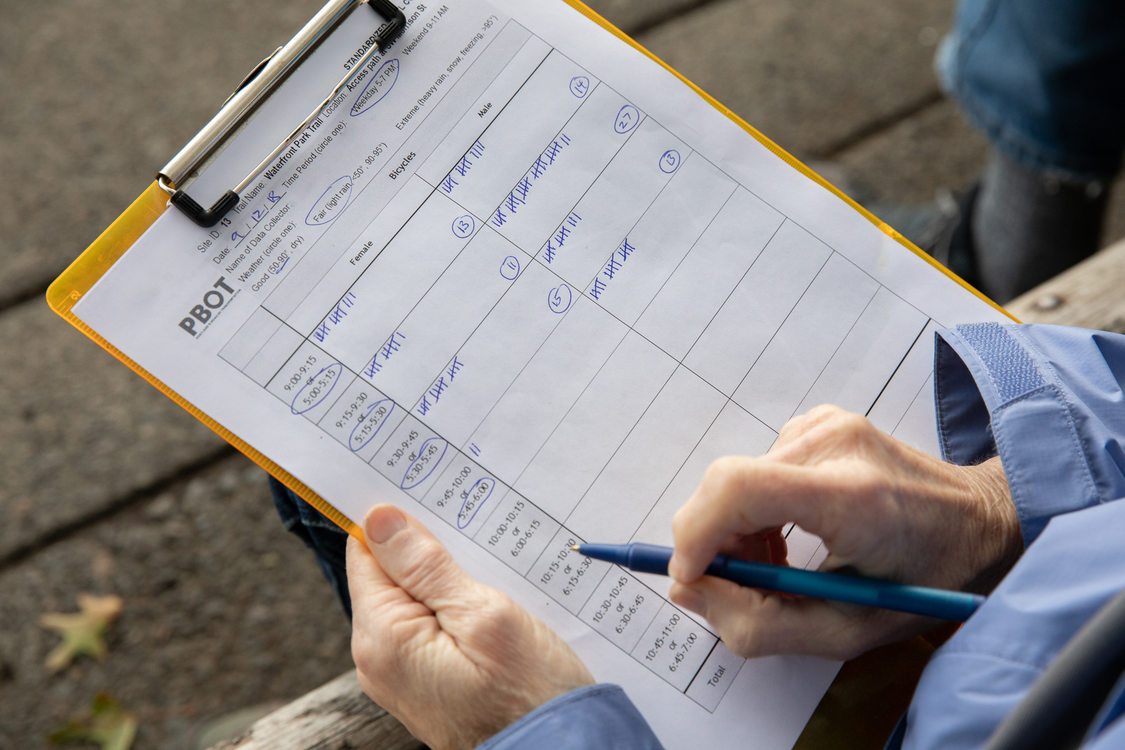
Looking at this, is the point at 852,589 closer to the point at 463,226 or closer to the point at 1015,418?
the point at 1015,418

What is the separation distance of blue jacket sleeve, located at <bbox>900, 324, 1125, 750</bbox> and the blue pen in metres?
0.02

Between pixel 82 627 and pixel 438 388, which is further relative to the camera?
pixel 82 627

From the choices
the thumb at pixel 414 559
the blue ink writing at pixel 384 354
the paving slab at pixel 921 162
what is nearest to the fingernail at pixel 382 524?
the thumb at pixel 414 559

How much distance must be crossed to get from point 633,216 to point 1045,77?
2.91ft

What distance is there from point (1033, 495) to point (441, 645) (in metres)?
0.49

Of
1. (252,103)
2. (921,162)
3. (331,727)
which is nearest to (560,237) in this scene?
(252,103)

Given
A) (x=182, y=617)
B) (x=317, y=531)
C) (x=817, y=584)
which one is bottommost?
(x=182, y=617)

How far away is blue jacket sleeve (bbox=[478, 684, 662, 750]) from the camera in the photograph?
0.62 m

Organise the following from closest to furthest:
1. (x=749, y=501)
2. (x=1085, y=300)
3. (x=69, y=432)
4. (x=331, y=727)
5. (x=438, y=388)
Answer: (x=749, y=501), (x=438, y=388), (x=331, y=727), (x=1085, y=300), (x=69, y=432)

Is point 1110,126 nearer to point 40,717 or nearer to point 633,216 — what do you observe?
point 633,216

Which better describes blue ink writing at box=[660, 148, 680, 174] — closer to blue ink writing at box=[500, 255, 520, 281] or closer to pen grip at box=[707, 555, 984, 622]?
blue ink writing at box=[500, 255, 520, 281]

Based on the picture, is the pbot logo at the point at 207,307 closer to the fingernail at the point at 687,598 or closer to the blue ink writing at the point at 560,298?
the blue ink writing at the point at 560,298

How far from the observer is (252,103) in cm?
72

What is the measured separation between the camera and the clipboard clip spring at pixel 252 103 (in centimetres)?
70
